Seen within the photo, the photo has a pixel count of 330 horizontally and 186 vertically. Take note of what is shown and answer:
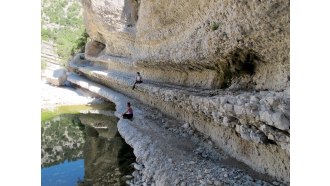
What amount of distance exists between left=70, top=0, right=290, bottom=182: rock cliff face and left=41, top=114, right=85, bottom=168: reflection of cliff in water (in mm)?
4435

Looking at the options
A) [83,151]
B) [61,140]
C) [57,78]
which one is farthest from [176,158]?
[57,78]

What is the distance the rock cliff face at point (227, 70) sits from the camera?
7.88m

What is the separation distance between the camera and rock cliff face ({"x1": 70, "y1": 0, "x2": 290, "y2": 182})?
7875 millimetres

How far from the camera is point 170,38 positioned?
17438mm

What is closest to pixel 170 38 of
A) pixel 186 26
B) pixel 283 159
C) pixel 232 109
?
pixel 186 26

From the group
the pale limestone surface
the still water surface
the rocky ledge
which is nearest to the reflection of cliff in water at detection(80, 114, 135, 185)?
the still water surface

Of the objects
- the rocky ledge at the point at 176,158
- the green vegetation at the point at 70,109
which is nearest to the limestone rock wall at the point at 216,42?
the rocky ledge at the point at 176,158

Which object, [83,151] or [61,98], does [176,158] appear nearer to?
[83,151]

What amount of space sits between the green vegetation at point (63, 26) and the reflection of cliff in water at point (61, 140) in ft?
86.1

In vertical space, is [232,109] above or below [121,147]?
above

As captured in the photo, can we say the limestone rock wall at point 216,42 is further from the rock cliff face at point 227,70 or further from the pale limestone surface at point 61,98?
the pale limestone surface at point 61,98

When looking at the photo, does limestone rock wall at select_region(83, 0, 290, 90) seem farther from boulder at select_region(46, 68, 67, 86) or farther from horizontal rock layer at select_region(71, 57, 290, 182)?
boulder at select_region(46, 68, 67, 86)
